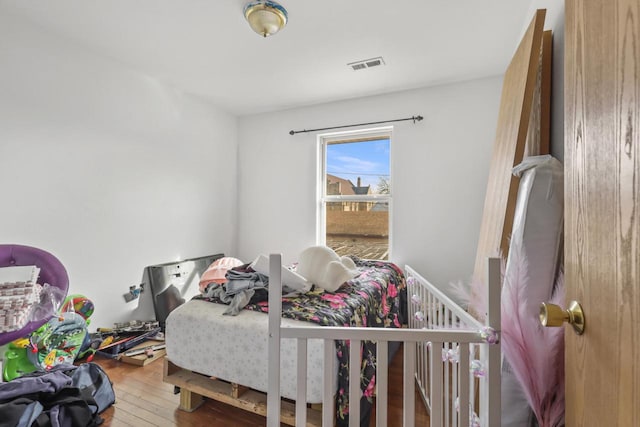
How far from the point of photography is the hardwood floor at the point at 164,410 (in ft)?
5.43

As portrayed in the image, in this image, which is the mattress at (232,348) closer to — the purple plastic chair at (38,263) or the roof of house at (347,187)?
the purple plastic chair at (38,263)

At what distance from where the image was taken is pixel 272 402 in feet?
2.76

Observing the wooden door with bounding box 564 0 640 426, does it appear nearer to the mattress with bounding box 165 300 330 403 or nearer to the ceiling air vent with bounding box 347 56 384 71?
the mattress with bounding box 165 300 330 403

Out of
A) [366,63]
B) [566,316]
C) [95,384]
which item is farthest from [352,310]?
[366,63]

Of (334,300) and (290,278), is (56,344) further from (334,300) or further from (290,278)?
(334,300)

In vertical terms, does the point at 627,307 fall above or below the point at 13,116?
below

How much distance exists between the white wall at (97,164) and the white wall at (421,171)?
3.17 feet

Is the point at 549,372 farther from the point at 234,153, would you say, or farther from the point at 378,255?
the point at 234,153

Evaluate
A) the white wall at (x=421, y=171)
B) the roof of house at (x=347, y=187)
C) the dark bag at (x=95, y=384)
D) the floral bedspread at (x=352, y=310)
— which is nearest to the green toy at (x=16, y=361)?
the dark bag at (x=95, y=384)

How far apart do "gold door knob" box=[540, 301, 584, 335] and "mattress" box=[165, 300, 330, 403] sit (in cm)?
97

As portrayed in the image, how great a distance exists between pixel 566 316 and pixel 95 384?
7.90ft

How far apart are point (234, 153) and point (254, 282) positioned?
251cm

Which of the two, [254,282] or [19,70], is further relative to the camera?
[19,70]

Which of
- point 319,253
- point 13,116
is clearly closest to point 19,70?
point 13,116
